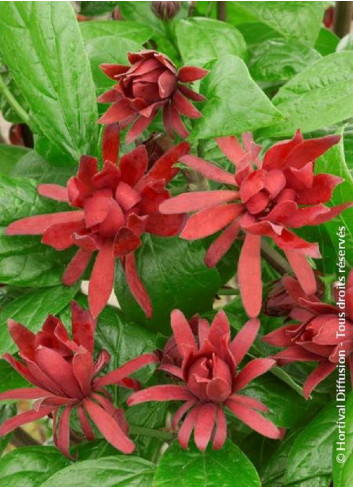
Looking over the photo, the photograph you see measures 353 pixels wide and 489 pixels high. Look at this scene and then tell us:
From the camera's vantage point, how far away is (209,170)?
1.47ft

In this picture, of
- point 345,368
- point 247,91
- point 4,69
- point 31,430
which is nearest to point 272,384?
point 345,368

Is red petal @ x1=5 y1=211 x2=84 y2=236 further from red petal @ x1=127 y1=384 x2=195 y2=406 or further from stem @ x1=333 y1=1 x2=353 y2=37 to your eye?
stem @ x1=333 y1=1 x2=353 y2=37

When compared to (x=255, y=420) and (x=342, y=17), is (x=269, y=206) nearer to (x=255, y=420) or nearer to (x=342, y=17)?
(x=255, y=420)

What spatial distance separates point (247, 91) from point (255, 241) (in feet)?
0.32

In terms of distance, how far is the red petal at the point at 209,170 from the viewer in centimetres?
44

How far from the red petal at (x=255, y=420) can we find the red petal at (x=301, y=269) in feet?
0.25

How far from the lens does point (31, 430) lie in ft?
4.72

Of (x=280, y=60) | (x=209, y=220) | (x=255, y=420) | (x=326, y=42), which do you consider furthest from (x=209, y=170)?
(x=326, y=42)

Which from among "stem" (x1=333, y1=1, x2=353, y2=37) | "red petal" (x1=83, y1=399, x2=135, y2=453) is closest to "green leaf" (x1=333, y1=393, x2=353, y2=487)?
"red petal" (x1=83, y1=399, x2=135, y2=453)

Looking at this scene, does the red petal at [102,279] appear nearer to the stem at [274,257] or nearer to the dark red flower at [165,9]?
the stem at [274,257]

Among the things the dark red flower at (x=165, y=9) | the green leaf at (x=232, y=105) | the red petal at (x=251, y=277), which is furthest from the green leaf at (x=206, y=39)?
the red petal at (x=251, y=277)

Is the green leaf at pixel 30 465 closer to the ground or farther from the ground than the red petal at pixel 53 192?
closer to the ground

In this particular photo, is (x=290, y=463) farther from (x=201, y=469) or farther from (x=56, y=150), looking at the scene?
(x=56, y=150)

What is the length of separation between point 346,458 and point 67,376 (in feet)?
0.54
